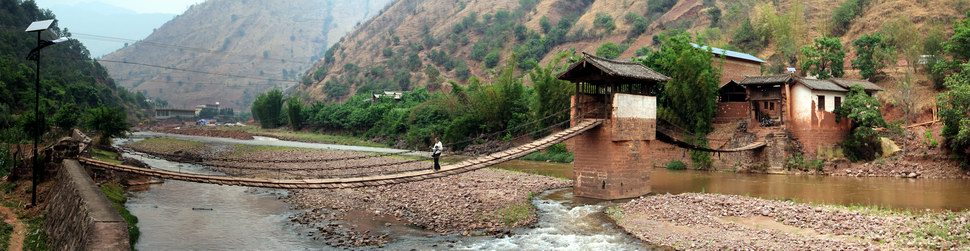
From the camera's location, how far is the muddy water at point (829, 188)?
19.4 metres

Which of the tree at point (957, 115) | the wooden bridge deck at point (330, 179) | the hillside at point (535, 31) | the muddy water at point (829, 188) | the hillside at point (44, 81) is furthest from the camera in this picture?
the hillside at point (535, 31)

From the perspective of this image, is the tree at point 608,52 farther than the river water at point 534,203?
Yes

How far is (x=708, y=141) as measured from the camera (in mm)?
31969

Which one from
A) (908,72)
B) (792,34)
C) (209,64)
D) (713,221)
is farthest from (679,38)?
(209,64)

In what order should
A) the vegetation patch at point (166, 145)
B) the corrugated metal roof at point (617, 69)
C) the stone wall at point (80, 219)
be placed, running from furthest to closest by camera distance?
1. the vegetation patch at point (166, 145)
2. the corrugated metal roof at point (617, 69)
3. the stone wall at point (80, 219)

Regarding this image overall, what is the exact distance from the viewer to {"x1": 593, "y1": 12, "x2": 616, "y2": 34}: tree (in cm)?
7638

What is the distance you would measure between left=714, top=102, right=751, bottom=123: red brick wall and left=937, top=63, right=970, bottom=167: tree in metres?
7.76

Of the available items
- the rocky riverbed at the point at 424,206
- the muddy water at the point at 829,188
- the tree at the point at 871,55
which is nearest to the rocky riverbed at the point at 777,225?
the rocky riverbed at the point at 424,206

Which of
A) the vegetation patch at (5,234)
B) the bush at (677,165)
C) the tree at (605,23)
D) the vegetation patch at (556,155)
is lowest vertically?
the vegetation patch at (5,234)

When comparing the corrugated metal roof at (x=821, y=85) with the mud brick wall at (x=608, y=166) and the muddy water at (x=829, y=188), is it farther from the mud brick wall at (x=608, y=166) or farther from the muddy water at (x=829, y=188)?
the mud brick wall at (x=608, y=166)

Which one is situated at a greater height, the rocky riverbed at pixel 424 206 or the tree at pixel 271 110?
the tree at pixel 271 110

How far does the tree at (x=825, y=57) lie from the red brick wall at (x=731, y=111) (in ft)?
23.7

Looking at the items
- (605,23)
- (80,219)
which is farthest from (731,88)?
(605,23)

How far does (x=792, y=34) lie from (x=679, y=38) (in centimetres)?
1490
